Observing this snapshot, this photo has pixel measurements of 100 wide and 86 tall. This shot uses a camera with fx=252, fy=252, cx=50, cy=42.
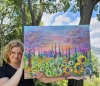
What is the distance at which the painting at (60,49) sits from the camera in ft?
8.27

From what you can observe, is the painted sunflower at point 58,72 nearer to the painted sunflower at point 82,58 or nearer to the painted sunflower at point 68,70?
the painted sunflower at point 68,70

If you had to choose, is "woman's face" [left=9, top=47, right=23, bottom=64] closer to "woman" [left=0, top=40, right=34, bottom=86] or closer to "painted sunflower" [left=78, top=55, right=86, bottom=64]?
"woman" [left=0, top=40, right=34, bottom=86]

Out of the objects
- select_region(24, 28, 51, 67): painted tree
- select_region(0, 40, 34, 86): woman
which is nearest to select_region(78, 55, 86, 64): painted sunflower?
select_region(24, 28, 51, 67): painted tree

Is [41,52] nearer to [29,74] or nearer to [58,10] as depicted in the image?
[29,74]

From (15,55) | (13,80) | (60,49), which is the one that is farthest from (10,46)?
(60,49)

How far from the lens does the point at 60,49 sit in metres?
2.56

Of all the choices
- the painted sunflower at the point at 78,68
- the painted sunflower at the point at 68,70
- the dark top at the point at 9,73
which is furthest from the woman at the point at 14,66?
the painted sunflower at the point at 78,68

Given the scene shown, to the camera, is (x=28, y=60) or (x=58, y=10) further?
(x=58, y=10)

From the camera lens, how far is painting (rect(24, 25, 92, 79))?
2.52 metres

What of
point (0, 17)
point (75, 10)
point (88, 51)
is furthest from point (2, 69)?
point (0, 17)

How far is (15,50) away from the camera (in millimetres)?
2371

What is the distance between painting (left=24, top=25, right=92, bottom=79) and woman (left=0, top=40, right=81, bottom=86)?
134 millimetres

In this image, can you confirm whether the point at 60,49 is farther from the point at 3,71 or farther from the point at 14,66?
the point at 3,71

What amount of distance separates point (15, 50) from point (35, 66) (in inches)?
10.7
